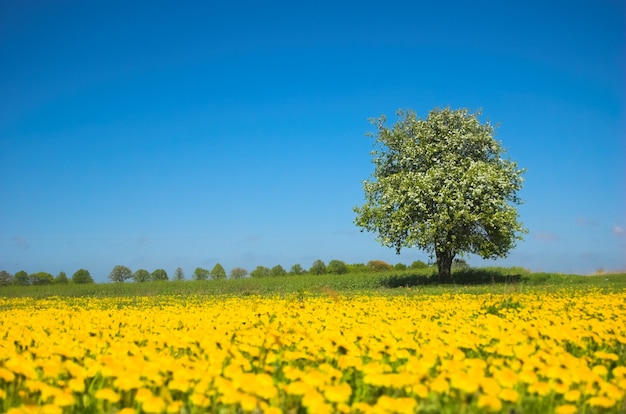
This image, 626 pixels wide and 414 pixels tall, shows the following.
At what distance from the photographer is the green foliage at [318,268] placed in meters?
68.9

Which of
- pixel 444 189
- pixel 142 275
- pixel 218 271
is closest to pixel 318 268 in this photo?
pixel 218 271

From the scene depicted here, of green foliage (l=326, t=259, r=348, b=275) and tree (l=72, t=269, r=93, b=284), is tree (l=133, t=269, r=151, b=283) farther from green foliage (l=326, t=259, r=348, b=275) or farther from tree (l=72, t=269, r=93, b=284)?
green foliage (l=326, t=259, r=348, b=275)

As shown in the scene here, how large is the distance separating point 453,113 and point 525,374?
114 feet

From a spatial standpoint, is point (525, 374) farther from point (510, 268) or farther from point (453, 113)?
point (510, 268)

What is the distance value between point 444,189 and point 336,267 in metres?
38.1

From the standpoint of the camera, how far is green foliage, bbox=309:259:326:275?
68.9 m

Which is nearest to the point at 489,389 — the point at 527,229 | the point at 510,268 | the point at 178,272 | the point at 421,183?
the point at 421,183

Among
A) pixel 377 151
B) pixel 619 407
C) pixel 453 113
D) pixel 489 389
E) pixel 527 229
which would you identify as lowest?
pixel 619 407

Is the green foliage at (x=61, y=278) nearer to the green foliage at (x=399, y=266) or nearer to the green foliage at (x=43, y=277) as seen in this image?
the green foliage at (x=43, y=277)

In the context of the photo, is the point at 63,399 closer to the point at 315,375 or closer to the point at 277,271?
the point at 315,375

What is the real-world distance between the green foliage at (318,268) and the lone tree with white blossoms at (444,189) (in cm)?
3275

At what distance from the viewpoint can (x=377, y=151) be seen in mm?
38125

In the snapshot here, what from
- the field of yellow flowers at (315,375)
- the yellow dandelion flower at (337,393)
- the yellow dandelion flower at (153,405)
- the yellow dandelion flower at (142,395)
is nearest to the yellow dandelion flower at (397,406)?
the field of yellow flowers at (315,375)

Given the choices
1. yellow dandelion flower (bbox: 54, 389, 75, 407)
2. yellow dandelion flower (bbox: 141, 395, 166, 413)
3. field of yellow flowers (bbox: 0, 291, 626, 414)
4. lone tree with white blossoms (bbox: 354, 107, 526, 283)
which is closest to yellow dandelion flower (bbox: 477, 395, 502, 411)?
field of yellow flowers (bbox: 0, 291, 626, 414)
